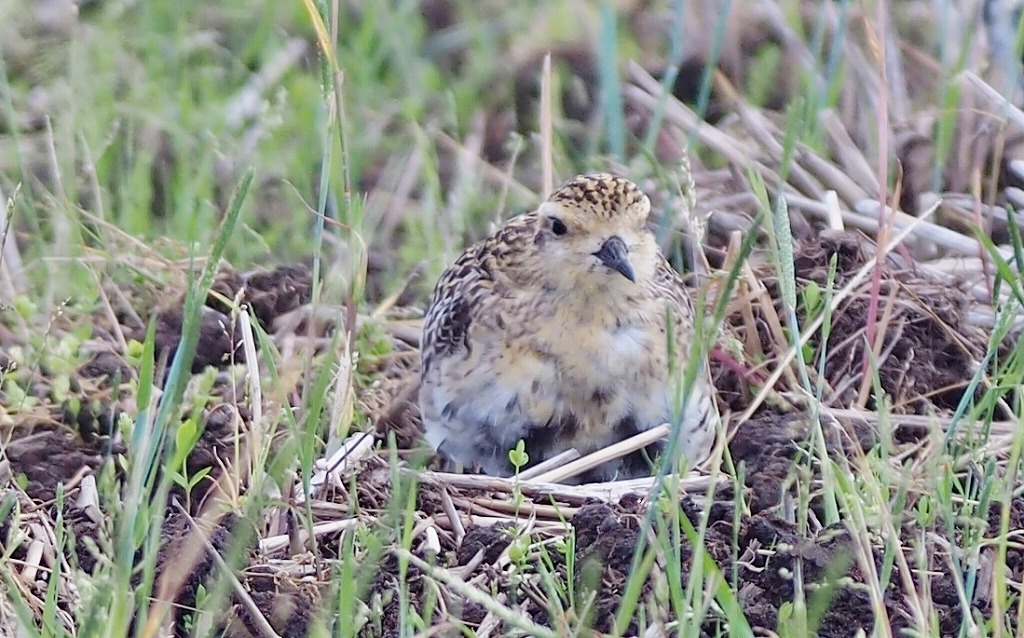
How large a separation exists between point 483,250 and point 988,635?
2126mm

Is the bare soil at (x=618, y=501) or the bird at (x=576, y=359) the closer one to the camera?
the bare soil at (x=618, y=501)

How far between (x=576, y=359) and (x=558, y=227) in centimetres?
36

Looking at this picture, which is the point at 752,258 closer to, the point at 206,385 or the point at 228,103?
the point at 206,385

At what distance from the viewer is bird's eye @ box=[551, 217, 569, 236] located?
462 cm

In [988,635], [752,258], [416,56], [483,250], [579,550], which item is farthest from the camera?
[416,56]

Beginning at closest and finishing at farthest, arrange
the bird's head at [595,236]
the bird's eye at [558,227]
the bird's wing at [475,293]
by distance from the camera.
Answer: the bird's head at [595,236] → the bird's eye at [558,227] → the bird's wing at [475,293]

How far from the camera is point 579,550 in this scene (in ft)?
12.6

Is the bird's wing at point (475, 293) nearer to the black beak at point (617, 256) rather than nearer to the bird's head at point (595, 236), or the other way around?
the bird's head at point (595, 236)

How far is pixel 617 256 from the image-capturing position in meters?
4.45

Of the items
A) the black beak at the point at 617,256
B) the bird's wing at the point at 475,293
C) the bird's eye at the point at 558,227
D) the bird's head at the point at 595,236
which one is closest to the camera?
the black beak at the point at 617,256

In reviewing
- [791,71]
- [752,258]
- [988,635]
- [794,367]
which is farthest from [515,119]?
[988,635]

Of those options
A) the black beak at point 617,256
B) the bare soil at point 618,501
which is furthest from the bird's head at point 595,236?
the bare soil at point 618,501

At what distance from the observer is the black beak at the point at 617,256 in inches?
173

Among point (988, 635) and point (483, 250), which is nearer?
point (988, 635)
